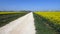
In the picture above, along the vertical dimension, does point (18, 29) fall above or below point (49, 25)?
above

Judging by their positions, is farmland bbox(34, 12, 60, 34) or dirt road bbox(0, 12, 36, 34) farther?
farmland bbox(34, 12, 60, 34)

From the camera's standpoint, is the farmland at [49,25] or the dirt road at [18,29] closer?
the dirt road at [18,29]

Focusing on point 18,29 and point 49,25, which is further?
point 49,25

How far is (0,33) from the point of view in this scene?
13742 millimetres
